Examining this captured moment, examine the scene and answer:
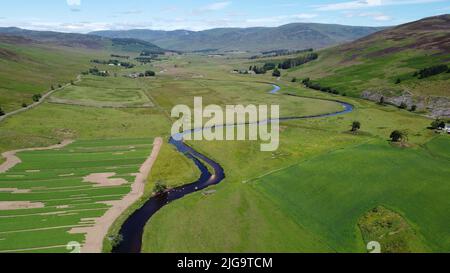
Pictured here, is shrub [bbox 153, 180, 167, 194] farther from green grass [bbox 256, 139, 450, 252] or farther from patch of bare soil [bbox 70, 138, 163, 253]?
green grass [bbox 256, 139, 450, 252]

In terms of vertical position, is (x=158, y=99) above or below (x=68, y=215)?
above

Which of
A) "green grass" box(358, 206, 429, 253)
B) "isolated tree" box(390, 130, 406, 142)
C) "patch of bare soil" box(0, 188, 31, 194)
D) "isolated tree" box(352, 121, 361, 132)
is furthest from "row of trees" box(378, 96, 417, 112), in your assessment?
"patch of bare soil" box(0, 188, 31, 194)

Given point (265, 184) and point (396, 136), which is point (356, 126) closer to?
point (396, 136)

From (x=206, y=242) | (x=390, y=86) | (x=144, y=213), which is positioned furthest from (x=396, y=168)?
(x=390, y=86)

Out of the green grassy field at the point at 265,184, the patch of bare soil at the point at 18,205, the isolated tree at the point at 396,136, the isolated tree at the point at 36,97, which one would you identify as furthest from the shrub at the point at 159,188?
the isolated tree at the point at 36,97

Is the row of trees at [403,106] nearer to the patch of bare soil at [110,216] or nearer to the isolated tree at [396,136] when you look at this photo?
the isolated tree at [396,136]

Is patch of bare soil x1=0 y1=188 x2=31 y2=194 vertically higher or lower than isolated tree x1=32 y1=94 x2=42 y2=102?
lower

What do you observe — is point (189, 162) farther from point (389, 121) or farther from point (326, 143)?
point (389, 121)
